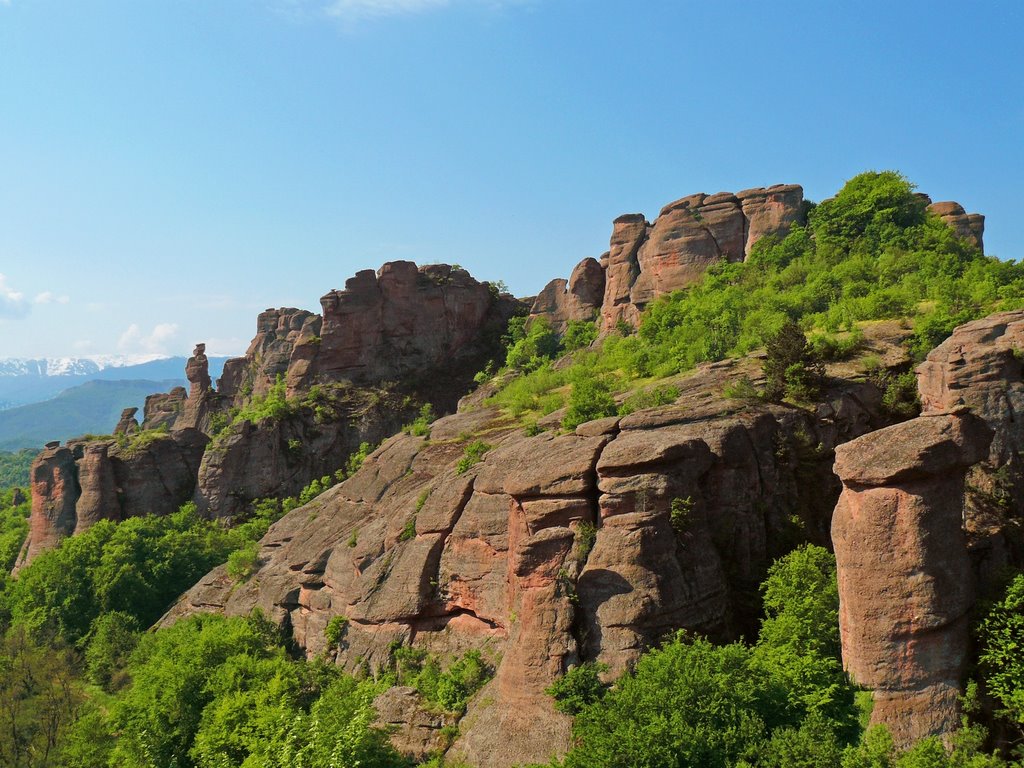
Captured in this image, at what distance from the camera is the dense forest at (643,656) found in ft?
76.2

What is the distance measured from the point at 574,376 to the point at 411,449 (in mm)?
12719

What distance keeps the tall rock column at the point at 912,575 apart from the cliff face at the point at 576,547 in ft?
20.9

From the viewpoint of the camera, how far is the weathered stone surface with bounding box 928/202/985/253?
61750 mm

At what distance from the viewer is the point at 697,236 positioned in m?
67.1

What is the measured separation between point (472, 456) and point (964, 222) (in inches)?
1779

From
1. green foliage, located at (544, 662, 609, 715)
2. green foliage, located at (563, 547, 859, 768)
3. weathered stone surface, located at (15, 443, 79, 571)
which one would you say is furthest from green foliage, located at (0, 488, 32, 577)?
green foliage, located at (563, 547, 859, 768)

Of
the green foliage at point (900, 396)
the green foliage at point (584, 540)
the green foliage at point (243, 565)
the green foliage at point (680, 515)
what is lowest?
the green foliage at point (243, 565)

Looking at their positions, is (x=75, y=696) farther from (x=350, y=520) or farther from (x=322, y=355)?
(x=322, y=355)

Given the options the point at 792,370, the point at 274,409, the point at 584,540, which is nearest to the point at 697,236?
the point at 792,370

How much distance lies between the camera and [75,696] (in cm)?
4731

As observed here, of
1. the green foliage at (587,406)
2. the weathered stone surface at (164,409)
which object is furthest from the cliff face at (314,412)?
the green foliage at (587,406)

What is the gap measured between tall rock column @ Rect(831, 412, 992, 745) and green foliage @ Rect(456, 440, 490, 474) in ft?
70.8

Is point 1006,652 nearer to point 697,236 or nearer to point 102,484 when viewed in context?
point 697,236

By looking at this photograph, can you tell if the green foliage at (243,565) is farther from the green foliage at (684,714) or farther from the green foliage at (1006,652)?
the green foliage at (1006,652)
